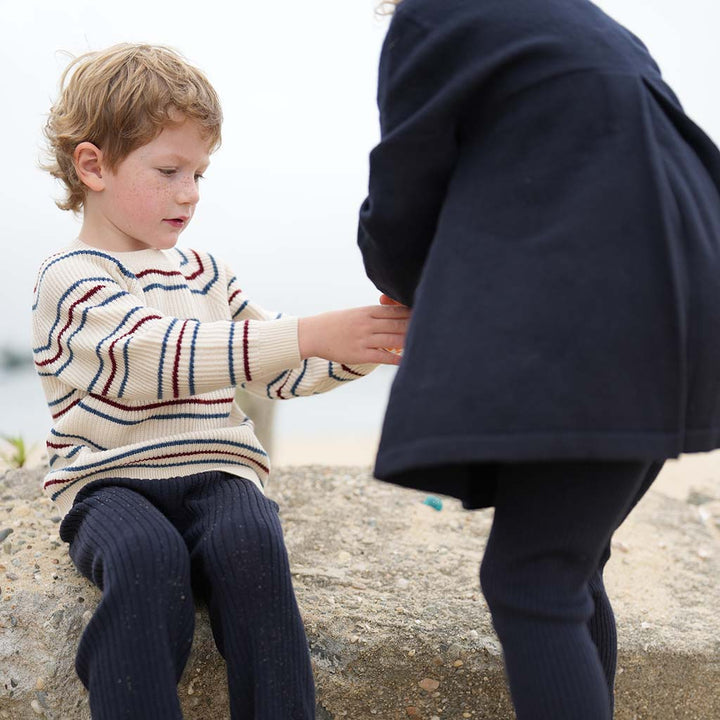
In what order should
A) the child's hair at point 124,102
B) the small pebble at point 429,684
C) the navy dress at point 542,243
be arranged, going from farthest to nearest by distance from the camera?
the small pebble at point 429,684
the child's hair at point 124,102
the navy dress at point 542,243

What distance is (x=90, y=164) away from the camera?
6.84ft

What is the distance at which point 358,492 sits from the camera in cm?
330

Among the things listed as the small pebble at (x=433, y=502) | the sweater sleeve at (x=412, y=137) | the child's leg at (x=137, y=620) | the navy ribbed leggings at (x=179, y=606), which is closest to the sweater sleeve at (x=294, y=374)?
the navy ribbed leggings at (x=179, y=606)

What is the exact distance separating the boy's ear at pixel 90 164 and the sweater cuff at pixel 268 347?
0.52 metres

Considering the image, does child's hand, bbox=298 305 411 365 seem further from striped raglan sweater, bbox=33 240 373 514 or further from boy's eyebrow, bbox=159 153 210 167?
boy's eyebrow, bbox=159 153 210 167

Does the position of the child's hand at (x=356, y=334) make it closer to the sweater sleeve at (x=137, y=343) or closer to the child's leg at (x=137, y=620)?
the sweater sleeve at (x=137, y=343)

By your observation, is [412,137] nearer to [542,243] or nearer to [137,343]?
[542,243]

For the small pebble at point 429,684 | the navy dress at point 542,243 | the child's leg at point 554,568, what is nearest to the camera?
the navy dress at point 542,243

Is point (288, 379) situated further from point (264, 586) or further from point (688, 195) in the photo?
point (688, 195)

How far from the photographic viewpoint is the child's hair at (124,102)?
6.62 ft

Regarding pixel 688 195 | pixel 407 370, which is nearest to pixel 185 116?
pixel 407 370

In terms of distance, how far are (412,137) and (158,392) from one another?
78cm

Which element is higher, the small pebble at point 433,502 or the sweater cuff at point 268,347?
the sweater cuff at point 268,347

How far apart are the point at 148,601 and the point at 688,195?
3.89ft
